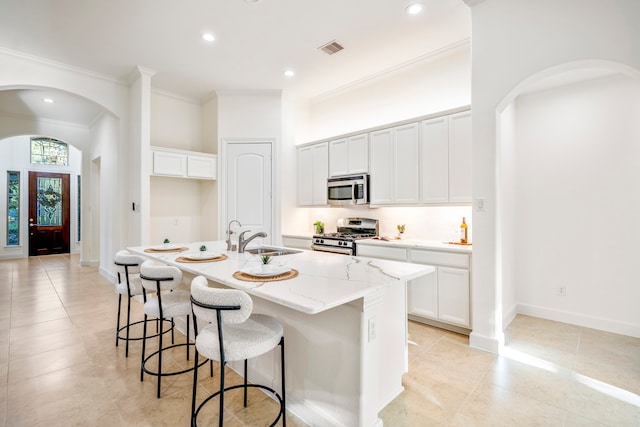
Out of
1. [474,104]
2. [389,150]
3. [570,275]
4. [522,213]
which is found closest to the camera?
[474,104]

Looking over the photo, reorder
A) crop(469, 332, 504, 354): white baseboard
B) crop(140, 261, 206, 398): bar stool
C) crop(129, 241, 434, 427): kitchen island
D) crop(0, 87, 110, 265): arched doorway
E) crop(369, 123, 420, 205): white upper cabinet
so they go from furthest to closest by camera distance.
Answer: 1. crop(0, 87, 110, 265): arched doorway
2. crop(369, 123, 420, 205): white upper cabinet
3. crop(469, 332, 504, 354): white baseboard
4. crop(140, 261, 206, 398): bar stool
5. crop(129, 241, 434, 427): kitchen island

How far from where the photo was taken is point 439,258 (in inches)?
125

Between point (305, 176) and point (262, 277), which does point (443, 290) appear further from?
point (305, 176)

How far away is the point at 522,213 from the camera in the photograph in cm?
369

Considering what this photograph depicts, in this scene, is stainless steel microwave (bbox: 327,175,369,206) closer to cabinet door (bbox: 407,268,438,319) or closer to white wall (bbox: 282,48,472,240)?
white wall (bbox: 282,48,472,240)

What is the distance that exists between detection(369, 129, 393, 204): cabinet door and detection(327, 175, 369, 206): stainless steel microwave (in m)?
0.11

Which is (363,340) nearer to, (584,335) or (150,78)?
(584,335)

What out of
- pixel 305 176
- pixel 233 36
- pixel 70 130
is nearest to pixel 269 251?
pixel 305 176

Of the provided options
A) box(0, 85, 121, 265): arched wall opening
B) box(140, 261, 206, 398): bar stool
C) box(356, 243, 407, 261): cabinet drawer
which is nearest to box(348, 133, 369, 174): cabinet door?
box(356, 243, 407, 261): cabinet drawer

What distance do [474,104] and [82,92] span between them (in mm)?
4973

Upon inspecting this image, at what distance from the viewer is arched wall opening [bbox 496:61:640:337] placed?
3051 mm

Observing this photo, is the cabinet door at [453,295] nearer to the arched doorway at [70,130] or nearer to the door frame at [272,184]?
the door frame at [272,184]

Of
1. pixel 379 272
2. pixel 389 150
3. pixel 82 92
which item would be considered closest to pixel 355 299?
pixel 379 272

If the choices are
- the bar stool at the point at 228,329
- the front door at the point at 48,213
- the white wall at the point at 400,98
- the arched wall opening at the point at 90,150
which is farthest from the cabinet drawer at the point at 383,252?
the front door at the point at 48,213
